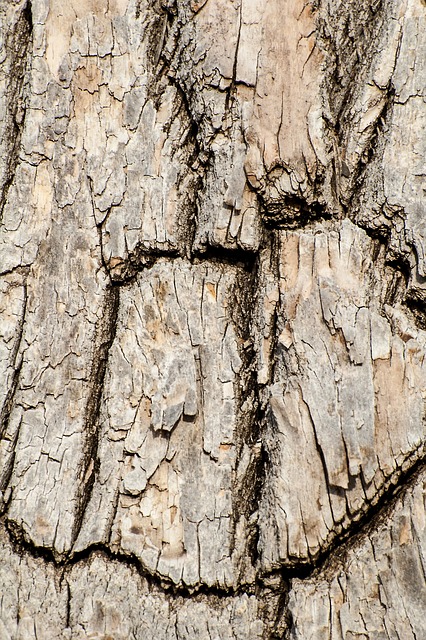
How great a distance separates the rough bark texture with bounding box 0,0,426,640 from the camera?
1075 mm

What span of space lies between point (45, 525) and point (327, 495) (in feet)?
1.89

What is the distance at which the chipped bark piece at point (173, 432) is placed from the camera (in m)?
1.10

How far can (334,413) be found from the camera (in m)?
1.07

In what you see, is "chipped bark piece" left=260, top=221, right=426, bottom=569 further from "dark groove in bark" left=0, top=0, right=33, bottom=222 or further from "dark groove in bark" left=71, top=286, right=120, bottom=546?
"dark groove in bark" left=0, top=0, right=33, bottom=222

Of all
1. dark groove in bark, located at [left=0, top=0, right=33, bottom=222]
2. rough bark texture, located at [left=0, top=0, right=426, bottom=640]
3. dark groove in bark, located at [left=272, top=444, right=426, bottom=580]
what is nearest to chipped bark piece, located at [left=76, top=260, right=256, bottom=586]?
rough bark texture, located at [left=0, top=0, right=426, bottom=640]

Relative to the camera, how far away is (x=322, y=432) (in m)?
1.07

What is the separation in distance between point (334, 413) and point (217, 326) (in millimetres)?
289

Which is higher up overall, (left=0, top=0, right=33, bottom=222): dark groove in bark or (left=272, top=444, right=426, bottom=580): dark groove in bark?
(left=0, top=0, right=33, bottom=222): dark groove in bark

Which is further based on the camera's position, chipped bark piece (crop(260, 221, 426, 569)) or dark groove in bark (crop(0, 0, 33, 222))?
dark groove in bark (crop(0, 0, 33, 222))

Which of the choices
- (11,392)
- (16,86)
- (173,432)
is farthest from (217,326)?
(16,86)

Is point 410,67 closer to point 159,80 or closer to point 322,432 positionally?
point 159,80

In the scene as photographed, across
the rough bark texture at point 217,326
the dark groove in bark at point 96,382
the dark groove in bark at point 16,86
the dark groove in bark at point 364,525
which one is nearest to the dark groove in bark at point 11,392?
the rough bark texture at point 217,326

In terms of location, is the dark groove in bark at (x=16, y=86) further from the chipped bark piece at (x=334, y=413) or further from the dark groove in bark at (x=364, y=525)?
the dark groove in bark at (x=364, y=525)

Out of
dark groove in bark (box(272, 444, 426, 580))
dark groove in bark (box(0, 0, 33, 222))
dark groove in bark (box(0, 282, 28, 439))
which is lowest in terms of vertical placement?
dark groove in bark (box(272, 444, 426, 580))
